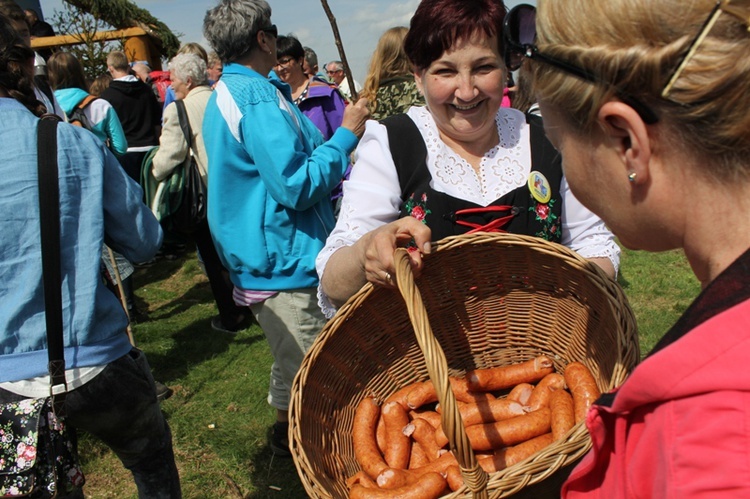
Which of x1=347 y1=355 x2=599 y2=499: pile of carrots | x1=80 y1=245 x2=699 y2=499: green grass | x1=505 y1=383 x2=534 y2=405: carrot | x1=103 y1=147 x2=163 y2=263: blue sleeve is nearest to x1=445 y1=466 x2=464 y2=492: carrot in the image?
x1=347 y1=355 x2=599 y2=499: pile of carrots

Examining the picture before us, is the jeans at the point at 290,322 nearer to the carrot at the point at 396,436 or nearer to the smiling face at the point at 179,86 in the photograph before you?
the carrot at the point at 396,436

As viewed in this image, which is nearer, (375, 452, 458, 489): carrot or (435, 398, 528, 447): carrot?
(375, 452, 458, 489): carrot

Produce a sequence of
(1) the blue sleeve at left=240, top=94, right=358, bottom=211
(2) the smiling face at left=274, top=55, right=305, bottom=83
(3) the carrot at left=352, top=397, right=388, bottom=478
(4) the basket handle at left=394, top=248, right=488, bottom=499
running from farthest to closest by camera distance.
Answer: (2) the smiling face at left=274, top=55, right=305, bottom=83 < (1) the blue sleeve at left=240, top=94, right=358, bottom=211 < (3) the carrot at left=352, top=397, right=388, bottom=478 < (4) the basket handle at left=394, top=248, right=488, bottom=499

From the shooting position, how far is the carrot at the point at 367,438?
5.21 ft

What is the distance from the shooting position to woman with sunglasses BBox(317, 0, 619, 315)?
174 centimetres

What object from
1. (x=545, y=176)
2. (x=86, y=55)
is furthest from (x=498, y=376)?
(x=86, y=55)

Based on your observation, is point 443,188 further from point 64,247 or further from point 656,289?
point 656,289

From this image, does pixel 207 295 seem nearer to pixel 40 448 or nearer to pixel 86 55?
pixel 40 448

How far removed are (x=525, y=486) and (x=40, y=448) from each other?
1.32 meters

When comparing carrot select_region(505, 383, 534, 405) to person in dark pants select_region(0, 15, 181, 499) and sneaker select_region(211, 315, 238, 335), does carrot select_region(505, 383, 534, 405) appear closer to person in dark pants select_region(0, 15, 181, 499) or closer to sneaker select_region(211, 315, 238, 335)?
person in dark pants select_region(0, 15, 181, 499)

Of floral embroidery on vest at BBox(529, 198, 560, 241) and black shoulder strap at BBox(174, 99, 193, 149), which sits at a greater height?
floral embroidery on vest at BBox(529, 198, 560, 241)

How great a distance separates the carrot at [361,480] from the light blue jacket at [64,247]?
84cm

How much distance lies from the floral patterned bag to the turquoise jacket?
3.31m

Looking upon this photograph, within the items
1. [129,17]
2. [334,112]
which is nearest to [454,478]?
[334,112]
